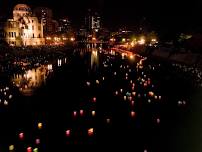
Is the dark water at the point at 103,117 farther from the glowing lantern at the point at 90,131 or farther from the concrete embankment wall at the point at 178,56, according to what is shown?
the concrete embankment wall at the point at 178,56

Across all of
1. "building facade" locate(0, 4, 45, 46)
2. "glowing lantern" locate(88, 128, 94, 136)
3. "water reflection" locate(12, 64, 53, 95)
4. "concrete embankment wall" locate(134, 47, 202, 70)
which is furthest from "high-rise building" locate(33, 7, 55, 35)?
"glowing lantern" locate(88, 128, 94, 136)

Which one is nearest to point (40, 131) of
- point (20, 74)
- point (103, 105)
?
point (103, 105)

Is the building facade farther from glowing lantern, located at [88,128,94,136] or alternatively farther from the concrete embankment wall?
glowing lantern, located at [88,128,94,136]

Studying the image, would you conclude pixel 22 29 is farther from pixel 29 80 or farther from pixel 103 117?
pixel 103 117

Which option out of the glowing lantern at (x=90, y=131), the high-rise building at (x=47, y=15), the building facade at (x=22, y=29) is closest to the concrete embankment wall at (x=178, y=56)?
the glowing lantern at (x=90, y=131)

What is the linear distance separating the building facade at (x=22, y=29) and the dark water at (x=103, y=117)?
6697cm

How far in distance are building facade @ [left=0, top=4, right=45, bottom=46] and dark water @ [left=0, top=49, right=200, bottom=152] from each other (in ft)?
220

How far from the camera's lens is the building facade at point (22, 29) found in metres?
96.9

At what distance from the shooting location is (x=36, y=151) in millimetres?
15883

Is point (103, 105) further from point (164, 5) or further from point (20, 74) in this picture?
point (164, 5)

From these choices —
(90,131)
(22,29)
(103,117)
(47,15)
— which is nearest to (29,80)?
(103,117)

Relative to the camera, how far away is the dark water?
17.2 metres

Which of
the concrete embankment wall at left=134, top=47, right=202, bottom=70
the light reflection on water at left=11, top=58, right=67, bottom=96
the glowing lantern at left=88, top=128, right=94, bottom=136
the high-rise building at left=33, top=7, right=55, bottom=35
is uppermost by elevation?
the high-rise building at left=33, top=7, right=55, bottom=35

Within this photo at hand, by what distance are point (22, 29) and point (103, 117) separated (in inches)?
3552
